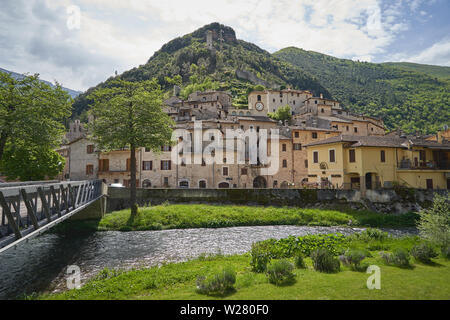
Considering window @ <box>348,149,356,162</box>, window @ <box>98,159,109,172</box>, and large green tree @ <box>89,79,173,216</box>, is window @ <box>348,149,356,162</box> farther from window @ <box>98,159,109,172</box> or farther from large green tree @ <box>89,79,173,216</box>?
window @ <box>98,159,109,172</box>

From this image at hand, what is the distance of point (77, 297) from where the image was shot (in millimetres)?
7965

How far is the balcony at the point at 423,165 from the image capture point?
28156 millimetres

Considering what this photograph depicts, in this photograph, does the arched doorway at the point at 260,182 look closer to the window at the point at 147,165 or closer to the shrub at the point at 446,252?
the window at the point at 147,165

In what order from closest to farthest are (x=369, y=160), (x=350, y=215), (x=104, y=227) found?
(x=104, y=227) → (x=350, y=215) → (x=369, y=160)

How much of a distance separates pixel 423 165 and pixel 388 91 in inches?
4766

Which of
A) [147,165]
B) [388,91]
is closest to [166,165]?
[147,165]

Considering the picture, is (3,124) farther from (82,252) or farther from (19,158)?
(19,158)

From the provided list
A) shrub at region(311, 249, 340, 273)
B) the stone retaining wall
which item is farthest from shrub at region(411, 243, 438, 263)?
the stone retaining wall

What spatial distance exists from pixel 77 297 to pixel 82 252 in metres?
7.96

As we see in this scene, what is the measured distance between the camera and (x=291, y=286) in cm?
727

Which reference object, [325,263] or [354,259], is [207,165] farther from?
[354,259]

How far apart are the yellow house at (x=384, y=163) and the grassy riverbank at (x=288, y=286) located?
1915cm

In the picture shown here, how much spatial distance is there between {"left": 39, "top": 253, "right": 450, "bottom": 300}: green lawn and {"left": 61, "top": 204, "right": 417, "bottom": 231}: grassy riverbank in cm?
1204
